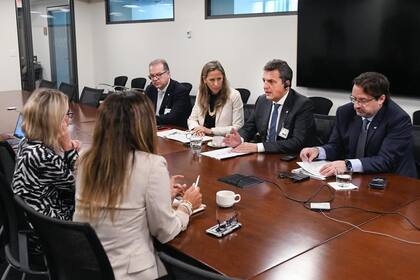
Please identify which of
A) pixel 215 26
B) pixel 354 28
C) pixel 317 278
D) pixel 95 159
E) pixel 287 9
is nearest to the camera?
pixel 317 278

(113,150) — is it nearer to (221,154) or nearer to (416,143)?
(221,154)

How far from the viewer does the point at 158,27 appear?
714cm

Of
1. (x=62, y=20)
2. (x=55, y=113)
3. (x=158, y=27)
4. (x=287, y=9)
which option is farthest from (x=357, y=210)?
(x=62, y=20)

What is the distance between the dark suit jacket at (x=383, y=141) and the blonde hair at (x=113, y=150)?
1.40m

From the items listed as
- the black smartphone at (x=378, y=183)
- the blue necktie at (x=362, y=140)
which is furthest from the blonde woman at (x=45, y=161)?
the blue necktie at (x=362, y=140)

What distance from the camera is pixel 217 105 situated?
390 cm

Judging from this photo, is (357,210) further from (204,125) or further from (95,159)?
(204,125)

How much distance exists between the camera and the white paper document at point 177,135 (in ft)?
11.1

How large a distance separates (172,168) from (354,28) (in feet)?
9.93

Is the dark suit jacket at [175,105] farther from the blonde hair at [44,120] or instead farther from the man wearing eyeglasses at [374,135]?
the blonde hair at [44,120]

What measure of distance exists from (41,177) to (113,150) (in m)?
0.69

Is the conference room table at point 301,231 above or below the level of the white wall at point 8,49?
below

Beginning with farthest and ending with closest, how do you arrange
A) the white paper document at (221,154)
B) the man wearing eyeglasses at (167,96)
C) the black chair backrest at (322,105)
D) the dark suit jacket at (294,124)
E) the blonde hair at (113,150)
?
the black chair backrest at (322,105) < the man wearing eyeglasses at (167,96) < the dark suit jacket at (294,124) < the white paper document at (221,154) < the blonde hair at (113,150)

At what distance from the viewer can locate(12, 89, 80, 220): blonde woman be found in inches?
81.1
